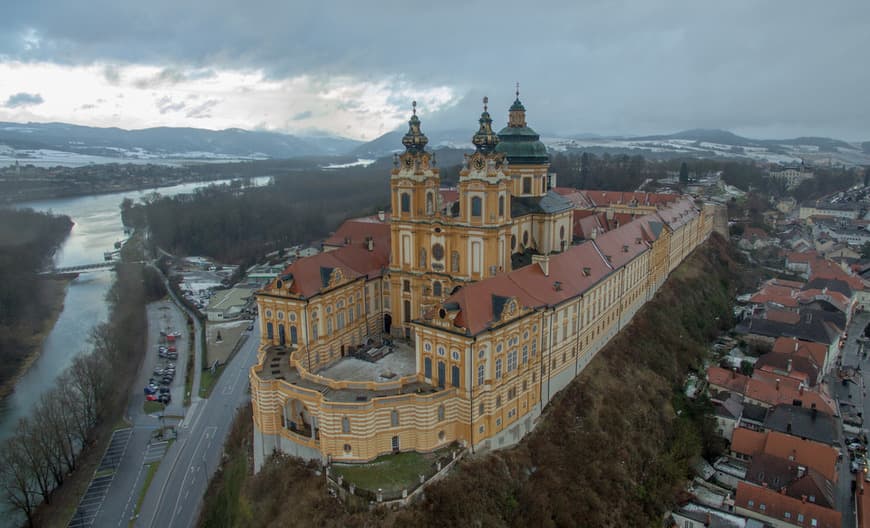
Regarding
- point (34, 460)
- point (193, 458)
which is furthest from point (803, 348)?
point (34, 460)

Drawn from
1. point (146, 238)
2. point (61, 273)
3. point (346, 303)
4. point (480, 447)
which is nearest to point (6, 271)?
point (61, 273)

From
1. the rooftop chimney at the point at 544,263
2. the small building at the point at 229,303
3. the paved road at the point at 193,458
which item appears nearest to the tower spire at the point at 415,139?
the rooftop chimney at the point at 544,263

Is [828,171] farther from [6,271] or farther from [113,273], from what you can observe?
[6,271]

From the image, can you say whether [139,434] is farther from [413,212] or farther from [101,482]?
[413,212]

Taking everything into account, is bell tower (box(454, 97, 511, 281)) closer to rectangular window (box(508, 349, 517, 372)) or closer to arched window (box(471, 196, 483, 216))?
arched window (box(471, 196, 483, 216))

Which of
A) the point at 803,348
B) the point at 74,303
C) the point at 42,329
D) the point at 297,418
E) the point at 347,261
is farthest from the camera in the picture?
the point at 74,303

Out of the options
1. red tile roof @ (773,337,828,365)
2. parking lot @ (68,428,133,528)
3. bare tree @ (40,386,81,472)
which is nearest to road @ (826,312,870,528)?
red tile roof @ (773,337,828,365)
